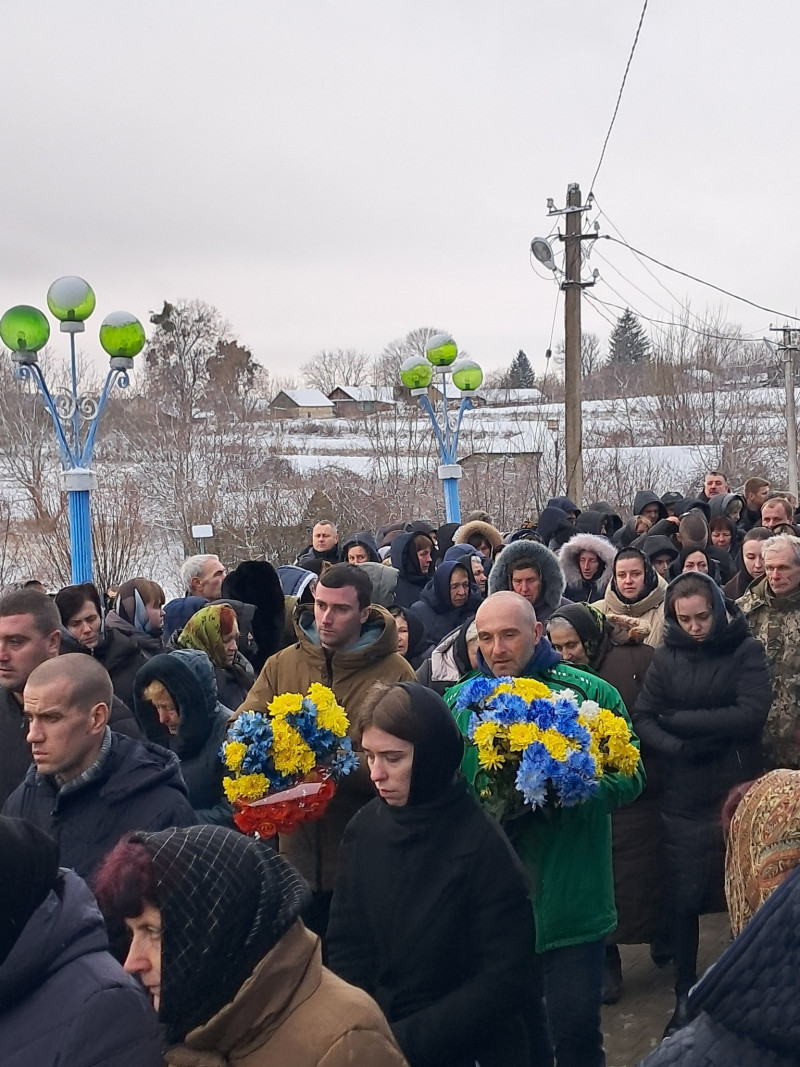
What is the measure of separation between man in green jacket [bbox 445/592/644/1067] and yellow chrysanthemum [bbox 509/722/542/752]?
21 cm

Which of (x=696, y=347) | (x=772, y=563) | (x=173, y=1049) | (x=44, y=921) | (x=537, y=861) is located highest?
(x=696, y=347)

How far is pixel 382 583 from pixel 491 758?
3.42m

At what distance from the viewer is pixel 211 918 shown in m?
1.95

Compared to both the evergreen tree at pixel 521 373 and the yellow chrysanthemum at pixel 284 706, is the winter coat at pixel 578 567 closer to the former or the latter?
the yellow chrysanthemum at pixel 284 706

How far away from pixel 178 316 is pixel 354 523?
66.5 feet

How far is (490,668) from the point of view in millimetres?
4012

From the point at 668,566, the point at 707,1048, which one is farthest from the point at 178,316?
the point at 707,1048

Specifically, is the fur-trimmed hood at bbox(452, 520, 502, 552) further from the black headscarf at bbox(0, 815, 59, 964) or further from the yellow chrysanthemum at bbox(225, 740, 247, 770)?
the black headscarf at bbox(0, 815, 59, 964)

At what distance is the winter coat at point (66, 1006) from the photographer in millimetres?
2006

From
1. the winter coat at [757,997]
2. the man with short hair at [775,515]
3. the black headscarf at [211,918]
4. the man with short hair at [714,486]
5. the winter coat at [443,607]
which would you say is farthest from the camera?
the man with short hair at [714,486]

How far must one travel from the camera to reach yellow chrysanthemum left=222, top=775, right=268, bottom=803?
3.84 m

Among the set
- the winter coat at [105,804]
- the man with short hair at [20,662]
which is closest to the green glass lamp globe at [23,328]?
the man with short hair at [20,662]

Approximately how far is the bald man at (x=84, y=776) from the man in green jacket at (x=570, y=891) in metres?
1.06

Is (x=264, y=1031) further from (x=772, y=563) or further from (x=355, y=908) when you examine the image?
(x=772, y=563)
